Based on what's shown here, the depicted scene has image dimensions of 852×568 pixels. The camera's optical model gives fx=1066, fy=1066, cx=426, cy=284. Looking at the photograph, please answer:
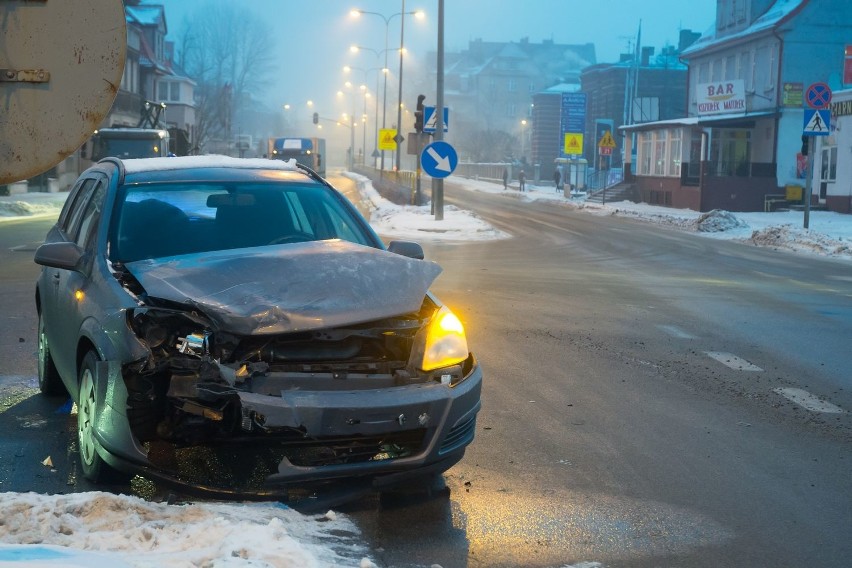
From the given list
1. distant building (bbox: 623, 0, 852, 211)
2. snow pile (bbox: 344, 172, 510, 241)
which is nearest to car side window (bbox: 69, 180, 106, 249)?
snow pile (bbox: 344, 172, 510, 241)

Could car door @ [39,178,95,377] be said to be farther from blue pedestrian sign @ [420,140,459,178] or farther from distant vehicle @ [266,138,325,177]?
distant vehicle @ [266,138,325,177]

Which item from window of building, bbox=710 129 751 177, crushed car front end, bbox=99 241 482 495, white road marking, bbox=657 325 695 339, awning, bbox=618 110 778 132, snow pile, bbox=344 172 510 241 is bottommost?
snow pile, bbox=344 172 510 241

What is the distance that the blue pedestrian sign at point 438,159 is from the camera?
2550cm

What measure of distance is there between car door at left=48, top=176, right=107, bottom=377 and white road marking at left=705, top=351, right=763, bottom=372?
17.6ft

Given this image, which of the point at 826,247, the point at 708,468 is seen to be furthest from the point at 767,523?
the point at 826,247

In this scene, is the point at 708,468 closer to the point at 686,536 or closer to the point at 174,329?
the point at 686,536

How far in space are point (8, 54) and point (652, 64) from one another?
307 feet

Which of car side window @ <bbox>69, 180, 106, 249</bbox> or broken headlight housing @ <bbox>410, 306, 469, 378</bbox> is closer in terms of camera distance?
broken headlight housing @ <bbox>410, 306, 469, 378</bbox>

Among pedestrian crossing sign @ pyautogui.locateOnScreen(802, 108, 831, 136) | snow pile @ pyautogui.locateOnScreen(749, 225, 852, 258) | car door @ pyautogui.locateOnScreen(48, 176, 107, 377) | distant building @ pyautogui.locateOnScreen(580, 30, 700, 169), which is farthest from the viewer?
distant building @ pyautogui.locateOnScreen(580, 30, 700, 169)

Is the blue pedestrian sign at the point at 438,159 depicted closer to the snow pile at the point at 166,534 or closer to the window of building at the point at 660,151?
the snow pile at the point at 166,534

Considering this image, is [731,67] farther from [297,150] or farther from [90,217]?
[90,217]

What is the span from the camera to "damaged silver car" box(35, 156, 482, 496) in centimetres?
466

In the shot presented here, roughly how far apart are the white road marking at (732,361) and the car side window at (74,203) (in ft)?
17.6

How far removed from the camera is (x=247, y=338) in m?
4.80
